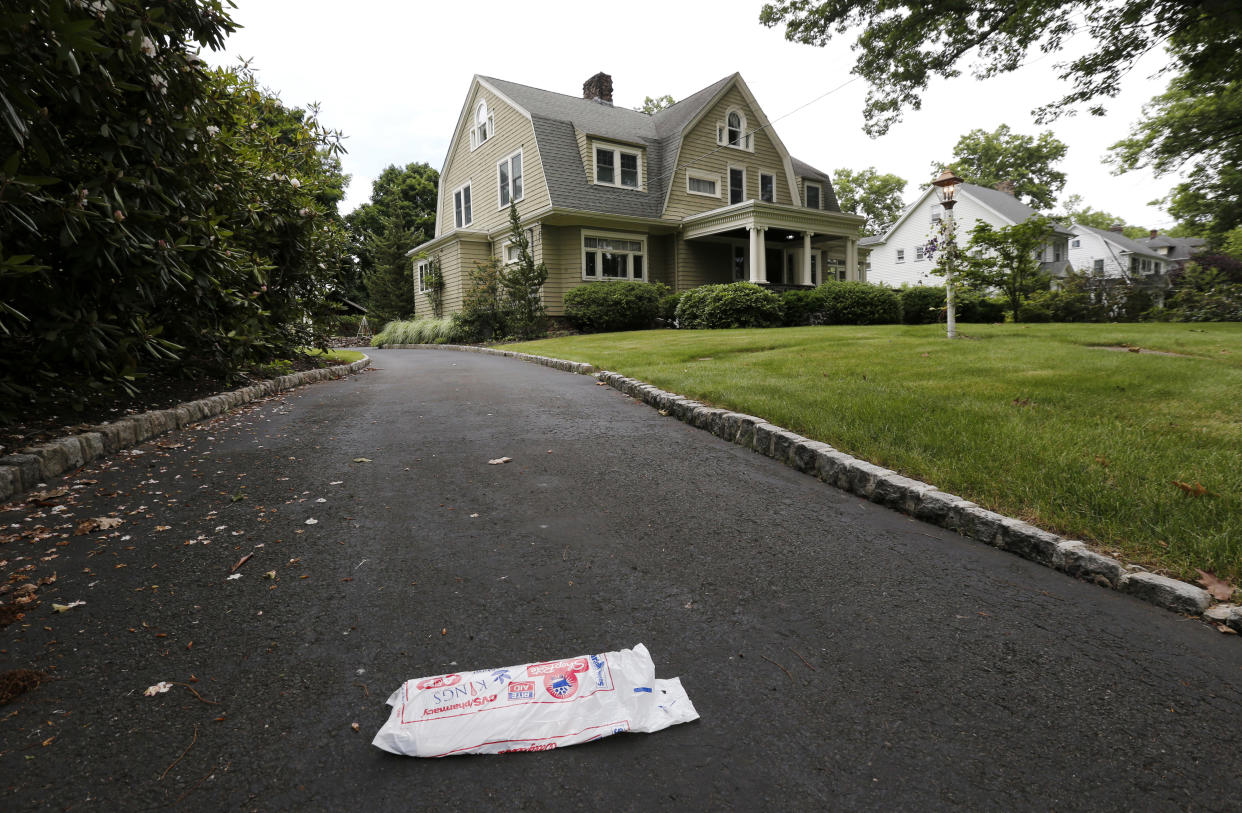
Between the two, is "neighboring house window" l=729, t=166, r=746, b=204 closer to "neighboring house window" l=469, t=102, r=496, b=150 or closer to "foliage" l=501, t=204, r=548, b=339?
"foliage" l=501, t=204, r=548, b=339

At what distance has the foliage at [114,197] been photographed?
345 centimetres

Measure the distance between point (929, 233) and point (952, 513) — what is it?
3862 centimetres

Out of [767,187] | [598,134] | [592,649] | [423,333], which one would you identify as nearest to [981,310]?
[767,187]

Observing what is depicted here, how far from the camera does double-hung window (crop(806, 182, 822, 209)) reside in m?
25.2

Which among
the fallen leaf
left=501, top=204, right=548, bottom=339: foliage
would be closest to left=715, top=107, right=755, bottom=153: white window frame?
left=501, top=204, right=548, bottom=339: foliage

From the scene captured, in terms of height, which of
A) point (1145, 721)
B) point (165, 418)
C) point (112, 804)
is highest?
point (165, 418)

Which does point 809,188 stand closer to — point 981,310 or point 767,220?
point 767,220

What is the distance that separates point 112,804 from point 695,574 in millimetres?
1981

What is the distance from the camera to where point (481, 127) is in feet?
74.1

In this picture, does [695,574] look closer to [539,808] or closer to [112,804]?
[539,808]

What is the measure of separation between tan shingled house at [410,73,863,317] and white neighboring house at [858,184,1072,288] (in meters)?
15.4

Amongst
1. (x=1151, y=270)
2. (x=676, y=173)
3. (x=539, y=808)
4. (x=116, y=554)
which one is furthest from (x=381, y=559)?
(x=1151, y=270)

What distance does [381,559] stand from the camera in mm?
2789

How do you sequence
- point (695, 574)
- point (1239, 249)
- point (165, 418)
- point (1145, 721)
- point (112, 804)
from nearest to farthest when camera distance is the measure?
point (112, 804)
point (1145, 721)
point (695, 574)
point (165, 418)
point (1239, 249)
